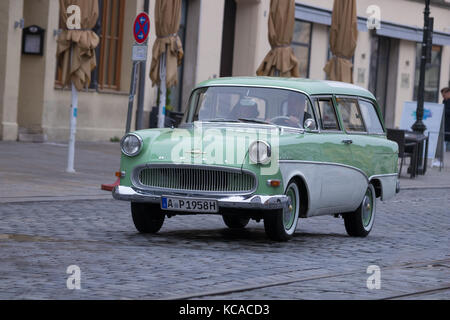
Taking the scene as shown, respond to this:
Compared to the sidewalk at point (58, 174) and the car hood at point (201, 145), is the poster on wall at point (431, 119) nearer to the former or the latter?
the sidewalk at point (58, 174)

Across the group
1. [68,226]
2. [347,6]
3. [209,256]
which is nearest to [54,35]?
[347,6]

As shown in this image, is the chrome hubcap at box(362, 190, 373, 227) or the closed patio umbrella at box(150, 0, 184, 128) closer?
the chrome hubcap at box(362, 190, 373, 227)

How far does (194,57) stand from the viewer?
31.6 m

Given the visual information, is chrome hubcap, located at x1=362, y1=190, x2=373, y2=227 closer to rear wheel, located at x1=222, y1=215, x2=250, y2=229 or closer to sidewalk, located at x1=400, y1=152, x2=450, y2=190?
rear wheel, located at x1=222, y1=215, x2=250, y2=229

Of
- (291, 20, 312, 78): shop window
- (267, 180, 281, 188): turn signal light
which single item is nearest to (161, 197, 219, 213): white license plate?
(267, 180, 281, 188): turn signal light

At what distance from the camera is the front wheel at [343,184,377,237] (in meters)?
13.2

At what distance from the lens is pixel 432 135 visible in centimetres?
2820

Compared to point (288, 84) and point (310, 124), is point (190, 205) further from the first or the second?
point (288, 84)

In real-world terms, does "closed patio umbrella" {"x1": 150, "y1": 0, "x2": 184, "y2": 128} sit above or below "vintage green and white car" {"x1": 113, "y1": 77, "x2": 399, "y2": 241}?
above

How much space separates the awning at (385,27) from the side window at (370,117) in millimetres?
20943

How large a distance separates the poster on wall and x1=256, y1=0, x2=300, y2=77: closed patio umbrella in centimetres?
718

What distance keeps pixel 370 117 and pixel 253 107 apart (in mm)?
2136

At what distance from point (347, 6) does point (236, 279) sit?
1548cm

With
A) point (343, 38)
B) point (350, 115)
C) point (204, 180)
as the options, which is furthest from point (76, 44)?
point (204, 180)
